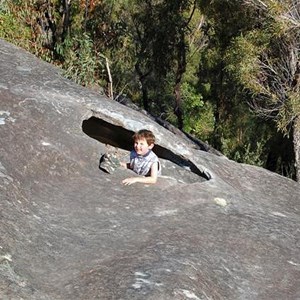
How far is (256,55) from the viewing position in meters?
15.8

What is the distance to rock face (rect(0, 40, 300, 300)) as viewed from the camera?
519 cm

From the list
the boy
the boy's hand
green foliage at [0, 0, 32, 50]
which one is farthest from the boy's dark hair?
green foliage at [0, 0, 32, 50]

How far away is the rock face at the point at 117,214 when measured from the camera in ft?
17.0

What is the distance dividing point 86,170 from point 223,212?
155 cm

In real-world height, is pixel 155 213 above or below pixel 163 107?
above

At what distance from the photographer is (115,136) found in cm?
910

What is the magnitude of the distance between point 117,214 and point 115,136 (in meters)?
2.58

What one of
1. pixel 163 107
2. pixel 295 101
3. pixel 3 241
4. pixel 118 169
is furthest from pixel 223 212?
pixel 163 107

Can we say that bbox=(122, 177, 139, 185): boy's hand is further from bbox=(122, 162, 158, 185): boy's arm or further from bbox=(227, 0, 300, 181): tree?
bbox=(227, 0, 300, 181): tree

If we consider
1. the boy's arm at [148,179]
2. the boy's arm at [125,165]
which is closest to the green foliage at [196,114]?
the boy's arm at [125,165]

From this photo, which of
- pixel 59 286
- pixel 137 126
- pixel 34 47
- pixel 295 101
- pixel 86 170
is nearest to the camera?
pixel 59 286

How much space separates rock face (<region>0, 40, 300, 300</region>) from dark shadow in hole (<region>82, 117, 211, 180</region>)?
18 millimetres

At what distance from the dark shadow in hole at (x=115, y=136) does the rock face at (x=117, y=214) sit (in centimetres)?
2

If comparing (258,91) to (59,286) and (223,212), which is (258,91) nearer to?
(223,212)
